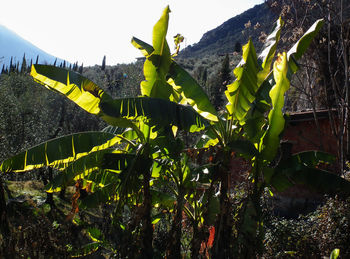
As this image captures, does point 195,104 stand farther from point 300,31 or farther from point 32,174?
point 32,174

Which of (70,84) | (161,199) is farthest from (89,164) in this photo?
(161,199)

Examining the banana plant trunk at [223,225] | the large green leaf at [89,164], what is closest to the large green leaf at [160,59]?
A: the large green leaf at [89,164]

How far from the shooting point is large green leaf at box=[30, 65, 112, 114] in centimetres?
444

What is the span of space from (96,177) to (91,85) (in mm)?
2000

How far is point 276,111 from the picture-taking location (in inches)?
182

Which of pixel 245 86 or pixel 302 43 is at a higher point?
pixel 302 43

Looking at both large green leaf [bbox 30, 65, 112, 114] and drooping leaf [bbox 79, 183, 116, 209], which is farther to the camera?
drooping leaf [bbox 79, 183, 116, 209]

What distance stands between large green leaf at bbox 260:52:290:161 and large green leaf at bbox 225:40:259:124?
363 millimetres

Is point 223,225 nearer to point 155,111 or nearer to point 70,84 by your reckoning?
point 155,111

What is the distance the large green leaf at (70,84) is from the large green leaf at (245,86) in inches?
78.0

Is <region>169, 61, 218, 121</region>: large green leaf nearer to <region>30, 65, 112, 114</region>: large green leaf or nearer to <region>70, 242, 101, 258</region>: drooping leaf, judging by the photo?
<region>30, 65, 112, 114</region>: large green leaf

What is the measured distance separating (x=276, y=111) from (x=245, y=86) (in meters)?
0.63

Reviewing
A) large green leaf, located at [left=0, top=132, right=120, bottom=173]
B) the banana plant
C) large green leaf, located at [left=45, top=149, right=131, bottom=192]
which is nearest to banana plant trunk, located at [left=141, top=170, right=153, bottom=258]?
the banana plant

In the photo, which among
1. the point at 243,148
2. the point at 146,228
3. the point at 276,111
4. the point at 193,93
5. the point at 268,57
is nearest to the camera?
the point at 243,148
